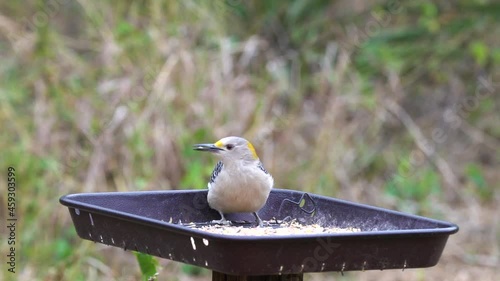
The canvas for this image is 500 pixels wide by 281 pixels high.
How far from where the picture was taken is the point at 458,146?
12312 mm

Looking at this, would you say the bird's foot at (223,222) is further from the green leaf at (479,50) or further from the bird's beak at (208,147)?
the green leaf at (479,50)

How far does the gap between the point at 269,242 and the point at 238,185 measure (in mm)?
1117

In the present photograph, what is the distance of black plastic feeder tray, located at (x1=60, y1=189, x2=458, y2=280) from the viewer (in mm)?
3355

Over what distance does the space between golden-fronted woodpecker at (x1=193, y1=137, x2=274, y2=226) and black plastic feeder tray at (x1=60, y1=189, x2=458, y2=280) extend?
42 centimetres

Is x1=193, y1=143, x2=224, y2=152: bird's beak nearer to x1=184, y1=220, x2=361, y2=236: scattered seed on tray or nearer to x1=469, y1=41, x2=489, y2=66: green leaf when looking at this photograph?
x1=184, y1=220, x2=361, y2=236: scattered seed on tray

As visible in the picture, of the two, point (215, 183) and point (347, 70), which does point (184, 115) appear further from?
point (215, 183)

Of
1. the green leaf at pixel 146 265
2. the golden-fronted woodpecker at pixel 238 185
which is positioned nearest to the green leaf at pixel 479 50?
the golden-fronted woodpecker at pixel 238 185

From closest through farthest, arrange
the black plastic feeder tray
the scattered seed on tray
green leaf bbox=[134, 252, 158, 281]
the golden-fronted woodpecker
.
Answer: the black plastic feeder tray → the scattered seed on tray → the golden-fronted woodpecker → green leaf bbox=[134, 252, 158, 281]

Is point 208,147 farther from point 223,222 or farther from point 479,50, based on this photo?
point 479,50

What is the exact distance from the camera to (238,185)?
444 cm

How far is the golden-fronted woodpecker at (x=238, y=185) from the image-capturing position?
4410mm

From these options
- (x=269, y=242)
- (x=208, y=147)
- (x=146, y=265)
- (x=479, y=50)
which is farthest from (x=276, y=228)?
(x=479, y=50)

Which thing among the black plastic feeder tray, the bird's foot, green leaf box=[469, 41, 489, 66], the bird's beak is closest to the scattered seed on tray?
the bird's foot

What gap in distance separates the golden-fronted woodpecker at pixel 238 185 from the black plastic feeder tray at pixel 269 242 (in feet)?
1.37
